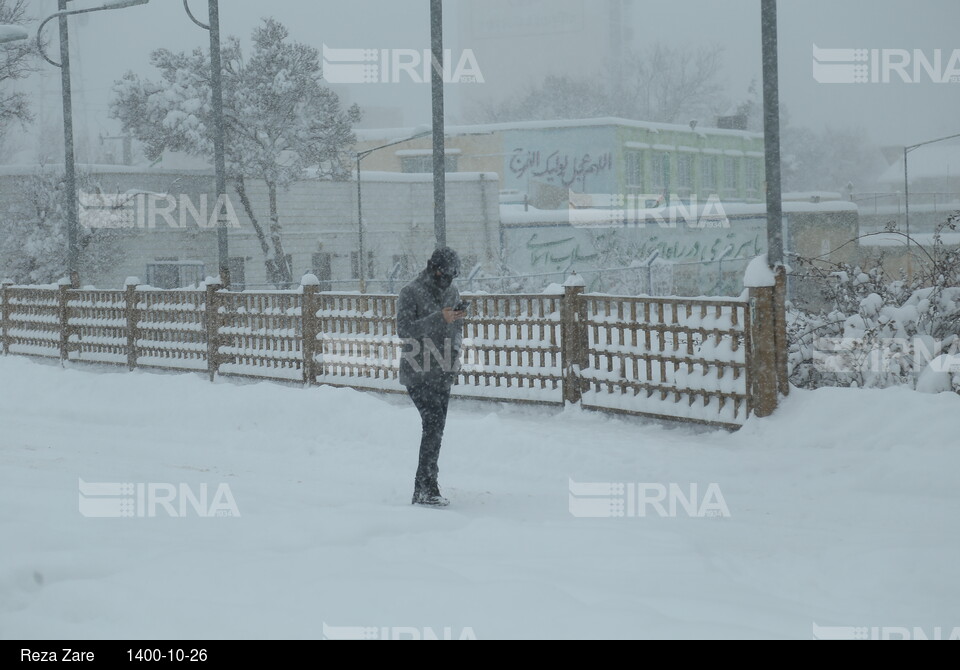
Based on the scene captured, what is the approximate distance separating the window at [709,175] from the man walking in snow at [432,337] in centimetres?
5918

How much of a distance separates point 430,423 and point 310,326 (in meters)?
7.36

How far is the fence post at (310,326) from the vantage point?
15266 millimetres

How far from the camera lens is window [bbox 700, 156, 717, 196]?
65812 millimetres

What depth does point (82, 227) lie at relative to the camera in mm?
35125

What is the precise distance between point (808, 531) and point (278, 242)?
3318 centimetres

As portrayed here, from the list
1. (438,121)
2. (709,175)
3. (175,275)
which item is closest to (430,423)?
(438,121)

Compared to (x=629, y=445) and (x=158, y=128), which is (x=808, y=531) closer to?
(x=629, y=445)

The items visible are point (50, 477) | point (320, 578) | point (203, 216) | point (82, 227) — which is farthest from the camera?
point (203, 216)

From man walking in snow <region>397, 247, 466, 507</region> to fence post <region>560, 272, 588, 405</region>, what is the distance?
468 centimetres

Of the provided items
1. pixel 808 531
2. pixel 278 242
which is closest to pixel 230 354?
pixel 808 531

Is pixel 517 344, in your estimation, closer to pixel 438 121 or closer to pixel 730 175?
pixel 438 121

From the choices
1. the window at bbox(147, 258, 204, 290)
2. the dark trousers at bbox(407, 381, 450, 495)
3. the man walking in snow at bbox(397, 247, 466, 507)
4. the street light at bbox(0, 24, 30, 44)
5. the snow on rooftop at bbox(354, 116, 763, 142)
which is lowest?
the dark trousers at bbox(407, 381, 450, 495)

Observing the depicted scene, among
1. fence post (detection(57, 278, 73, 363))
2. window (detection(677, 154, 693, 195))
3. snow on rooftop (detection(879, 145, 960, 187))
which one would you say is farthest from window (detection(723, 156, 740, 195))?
fence post (detection(57, 278, 73, 363))

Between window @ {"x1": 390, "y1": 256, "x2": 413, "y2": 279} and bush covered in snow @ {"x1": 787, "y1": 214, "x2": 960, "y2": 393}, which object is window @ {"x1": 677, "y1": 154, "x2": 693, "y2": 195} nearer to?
window @ {"x1": 390, "y1": 256, "x2": 413, "y2": 279}
